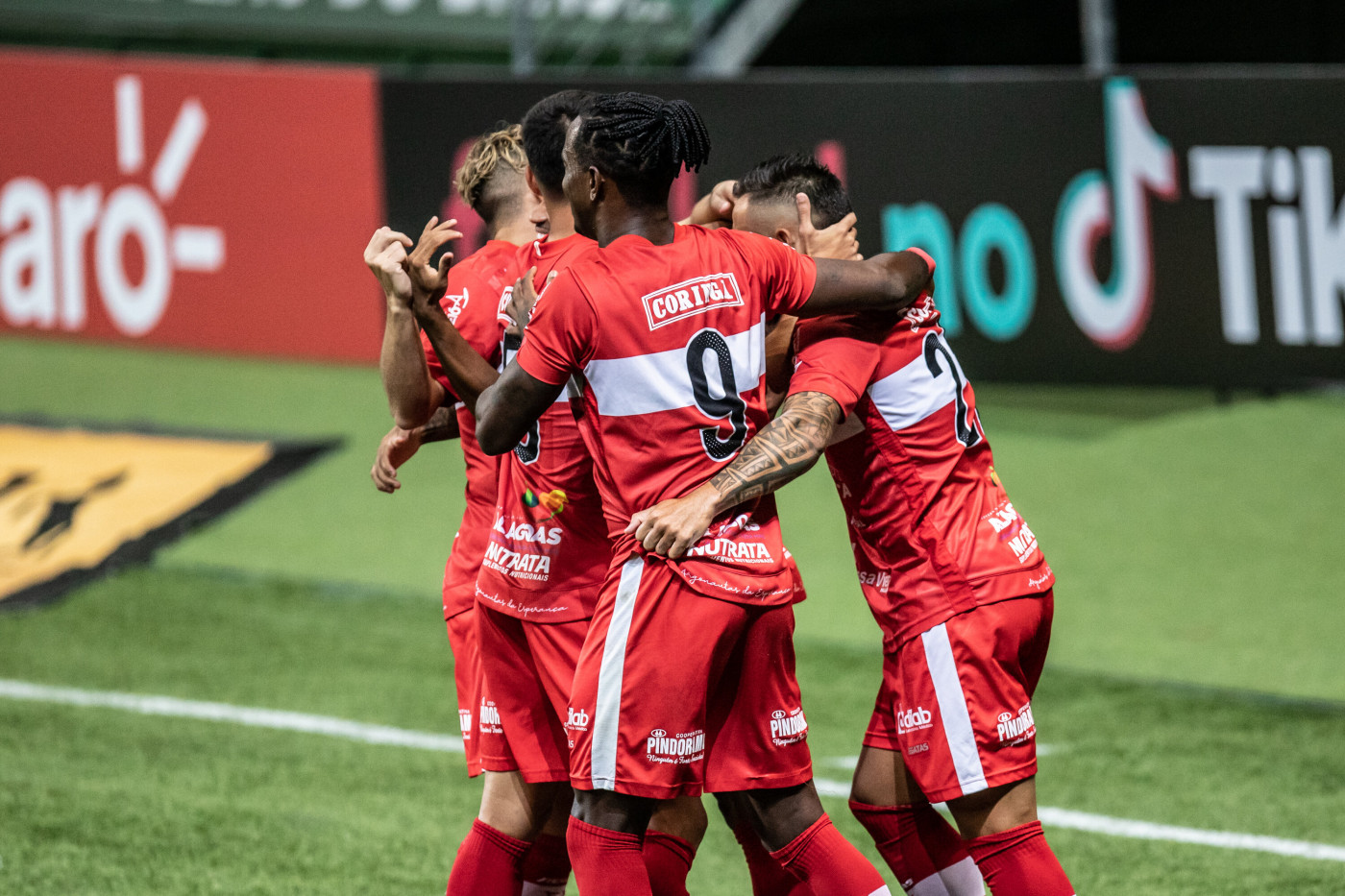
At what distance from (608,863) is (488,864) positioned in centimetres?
55

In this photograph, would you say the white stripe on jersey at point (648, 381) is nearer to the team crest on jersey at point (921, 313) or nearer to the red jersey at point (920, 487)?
the red jersey at point (920, 487)

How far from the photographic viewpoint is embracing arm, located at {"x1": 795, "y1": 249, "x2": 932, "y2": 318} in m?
3.45

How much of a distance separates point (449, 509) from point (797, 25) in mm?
10554

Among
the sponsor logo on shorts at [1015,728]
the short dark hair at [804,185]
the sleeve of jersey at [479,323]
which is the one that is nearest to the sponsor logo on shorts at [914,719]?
the sponsor logo on shorts at [1015,728]

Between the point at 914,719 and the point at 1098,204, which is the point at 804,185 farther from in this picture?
Answer: the point at 1098,204

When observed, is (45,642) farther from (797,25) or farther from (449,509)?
(797,25)

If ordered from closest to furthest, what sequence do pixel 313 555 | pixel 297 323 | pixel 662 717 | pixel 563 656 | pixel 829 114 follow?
pixel 662 717 < pixel 563 656 < pixel 313 555 < pixel 829 114 < pixel 297 323

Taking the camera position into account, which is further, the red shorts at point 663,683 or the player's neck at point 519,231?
the player's neck at point 519,231

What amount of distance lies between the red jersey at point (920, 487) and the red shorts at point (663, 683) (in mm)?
407

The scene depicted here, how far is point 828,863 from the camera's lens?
3.49 metres

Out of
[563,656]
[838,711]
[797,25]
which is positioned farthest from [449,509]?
[797,25]

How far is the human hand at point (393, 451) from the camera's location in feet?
13.2

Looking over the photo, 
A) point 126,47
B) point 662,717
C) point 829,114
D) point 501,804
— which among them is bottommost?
point 501,804

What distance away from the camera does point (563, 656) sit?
369 cm
